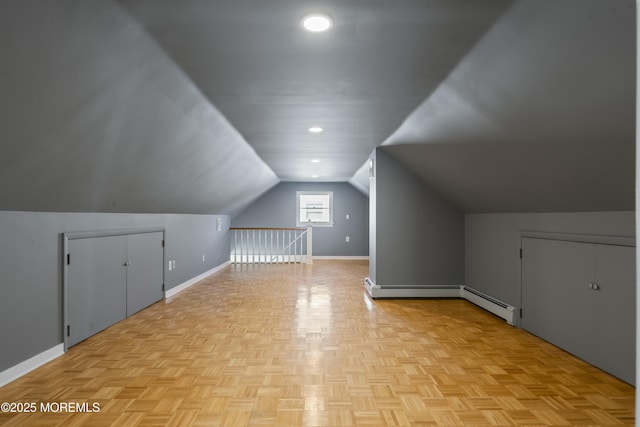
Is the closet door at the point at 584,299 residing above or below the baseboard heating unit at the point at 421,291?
above

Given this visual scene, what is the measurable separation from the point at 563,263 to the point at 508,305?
3.23 feet

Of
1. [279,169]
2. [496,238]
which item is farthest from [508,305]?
[279,169]

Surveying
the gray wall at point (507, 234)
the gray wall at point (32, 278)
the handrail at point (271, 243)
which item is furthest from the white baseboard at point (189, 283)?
the gray wall at point (507, 234)

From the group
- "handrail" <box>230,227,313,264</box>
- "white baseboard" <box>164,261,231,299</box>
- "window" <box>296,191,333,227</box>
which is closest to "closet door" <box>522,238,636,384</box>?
"white baseboard" <box>164,261,231,299</box>

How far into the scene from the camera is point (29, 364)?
8.59ft

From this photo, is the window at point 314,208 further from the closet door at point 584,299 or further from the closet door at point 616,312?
the closet door at point 616,312

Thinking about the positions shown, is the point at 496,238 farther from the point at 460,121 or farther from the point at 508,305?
the point at 460,121

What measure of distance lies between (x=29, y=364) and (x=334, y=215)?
7.96 meters

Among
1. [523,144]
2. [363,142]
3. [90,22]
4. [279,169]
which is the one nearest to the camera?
[90,22]

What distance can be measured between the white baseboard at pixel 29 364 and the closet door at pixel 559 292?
12.7 ft

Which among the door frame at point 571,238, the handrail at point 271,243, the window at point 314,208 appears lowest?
the handrail at point 271,243

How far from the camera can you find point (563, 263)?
123 inches

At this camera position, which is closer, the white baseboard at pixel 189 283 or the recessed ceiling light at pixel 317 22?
the recessed ceiling light at pixel 317 22

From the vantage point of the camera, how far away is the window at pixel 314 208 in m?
10.2
